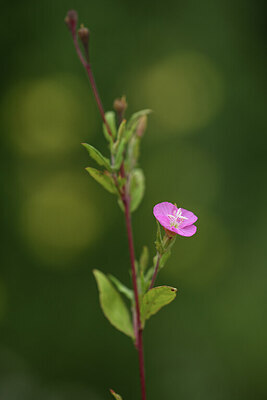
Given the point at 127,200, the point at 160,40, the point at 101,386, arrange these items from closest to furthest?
1. the point at 127,200
2. the point at 101,386
3. the point at 160,40

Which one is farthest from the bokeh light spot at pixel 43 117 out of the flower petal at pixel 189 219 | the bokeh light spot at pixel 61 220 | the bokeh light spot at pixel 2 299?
the flower petal at pixel 189 219

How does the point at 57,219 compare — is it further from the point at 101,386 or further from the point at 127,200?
the point at 127,200

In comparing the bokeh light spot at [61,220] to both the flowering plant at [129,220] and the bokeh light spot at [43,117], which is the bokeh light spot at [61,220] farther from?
the flowering plant at [129,220]

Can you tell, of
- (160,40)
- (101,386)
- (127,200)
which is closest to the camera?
(127,200)

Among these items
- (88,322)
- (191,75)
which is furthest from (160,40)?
(88,322)

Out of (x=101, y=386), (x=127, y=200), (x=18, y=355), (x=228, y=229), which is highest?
(x=127, y=200)

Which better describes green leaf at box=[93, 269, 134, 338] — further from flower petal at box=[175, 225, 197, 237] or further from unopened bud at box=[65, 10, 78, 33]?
unopened bud at box=[65, 10, 78, 33]

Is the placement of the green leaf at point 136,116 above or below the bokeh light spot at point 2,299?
above
